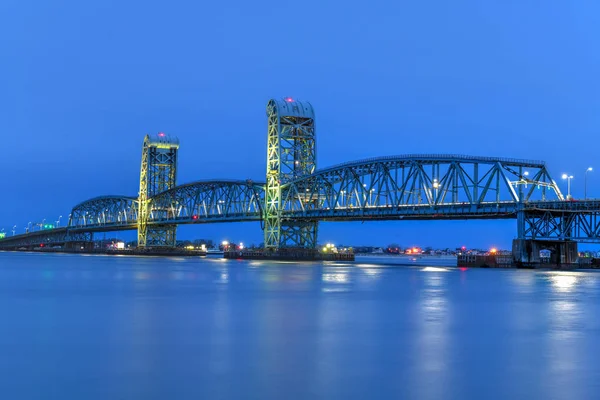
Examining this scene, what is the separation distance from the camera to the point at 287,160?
13350 centimetres

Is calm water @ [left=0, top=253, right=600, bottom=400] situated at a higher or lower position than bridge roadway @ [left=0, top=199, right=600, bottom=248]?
lower

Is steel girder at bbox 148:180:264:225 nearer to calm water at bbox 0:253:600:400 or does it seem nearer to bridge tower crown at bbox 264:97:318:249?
bridge tower crown at bbox 264:97:318:249

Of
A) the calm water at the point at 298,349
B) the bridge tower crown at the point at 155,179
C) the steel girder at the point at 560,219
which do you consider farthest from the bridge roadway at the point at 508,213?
the bridge tower crown at the point at 155,179

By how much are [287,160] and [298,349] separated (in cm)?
11452

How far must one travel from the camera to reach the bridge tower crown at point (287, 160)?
429ft

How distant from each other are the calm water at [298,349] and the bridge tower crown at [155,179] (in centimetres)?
15681

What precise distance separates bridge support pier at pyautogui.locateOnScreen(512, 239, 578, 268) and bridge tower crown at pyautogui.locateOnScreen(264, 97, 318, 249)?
49829 mm

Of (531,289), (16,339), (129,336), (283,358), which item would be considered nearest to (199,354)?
(283,358)

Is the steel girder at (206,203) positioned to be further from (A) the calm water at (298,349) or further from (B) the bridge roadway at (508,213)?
(A) the calm water at (298,349)

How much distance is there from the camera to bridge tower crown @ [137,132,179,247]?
190875 mm

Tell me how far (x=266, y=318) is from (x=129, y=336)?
6.61m

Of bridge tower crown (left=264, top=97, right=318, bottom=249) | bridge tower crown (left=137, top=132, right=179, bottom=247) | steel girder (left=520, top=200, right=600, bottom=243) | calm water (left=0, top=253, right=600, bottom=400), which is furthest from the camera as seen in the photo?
bridge tower crown (left=137, top=132, right=179, bottom=247)

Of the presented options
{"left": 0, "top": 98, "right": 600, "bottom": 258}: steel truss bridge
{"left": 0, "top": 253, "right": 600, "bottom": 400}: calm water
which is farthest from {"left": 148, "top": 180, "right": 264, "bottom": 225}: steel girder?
{"left": 0, "top": 253, "right": 600, "bottom": 400}: calm water

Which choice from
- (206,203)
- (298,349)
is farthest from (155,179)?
(298,349)
